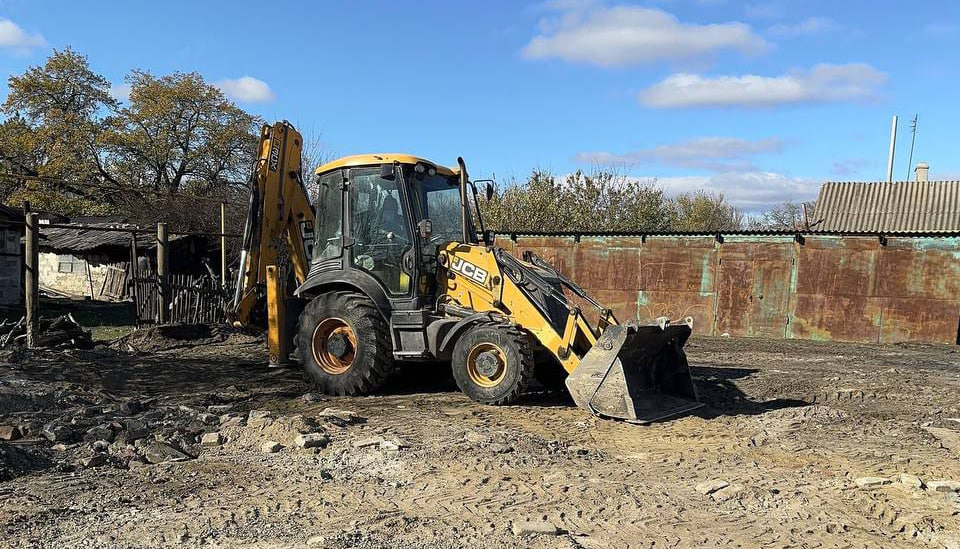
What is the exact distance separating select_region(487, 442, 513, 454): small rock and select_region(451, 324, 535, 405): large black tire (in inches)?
50.8

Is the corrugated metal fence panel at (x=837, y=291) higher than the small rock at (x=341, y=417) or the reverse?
higher

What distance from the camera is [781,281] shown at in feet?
49.5

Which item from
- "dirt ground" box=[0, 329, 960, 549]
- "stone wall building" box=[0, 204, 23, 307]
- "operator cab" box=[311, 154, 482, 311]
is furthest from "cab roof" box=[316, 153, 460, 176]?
"stone wall building" box=[0, 204, 23, 307]

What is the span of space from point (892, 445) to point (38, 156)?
111ft

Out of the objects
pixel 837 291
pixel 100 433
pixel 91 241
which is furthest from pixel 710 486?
pixel 91 241

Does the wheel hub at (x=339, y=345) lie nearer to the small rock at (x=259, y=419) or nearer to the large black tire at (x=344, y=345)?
the large black tire at (x=344, y=345)

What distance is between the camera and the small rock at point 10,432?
19.1ft

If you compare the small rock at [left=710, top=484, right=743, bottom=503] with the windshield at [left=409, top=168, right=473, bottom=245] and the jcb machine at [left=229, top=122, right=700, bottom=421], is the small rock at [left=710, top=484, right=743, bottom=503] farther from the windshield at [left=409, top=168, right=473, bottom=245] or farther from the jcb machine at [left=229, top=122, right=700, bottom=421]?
the windshield at [left=409, top=168, right=473, bottom=245]

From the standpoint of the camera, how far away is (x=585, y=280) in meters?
16.3

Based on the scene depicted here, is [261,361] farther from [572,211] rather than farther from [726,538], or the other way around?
[572,211]

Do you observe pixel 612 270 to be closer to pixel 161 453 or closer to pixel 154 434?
pixel 154 434

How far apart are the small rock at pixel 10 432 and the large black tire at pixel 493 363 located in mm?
3736

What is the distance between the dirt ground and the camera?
411 cm

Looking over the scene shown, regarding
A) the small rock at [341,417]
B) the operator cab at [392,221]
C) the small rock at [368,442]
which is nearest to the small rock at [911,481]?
the small rock at [368,442]
